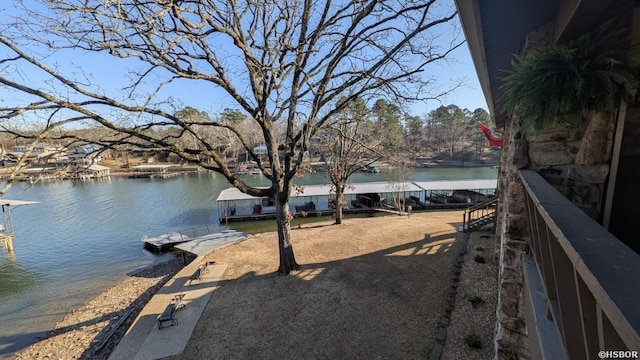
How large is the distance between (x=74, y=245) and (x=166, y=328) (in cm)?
1401

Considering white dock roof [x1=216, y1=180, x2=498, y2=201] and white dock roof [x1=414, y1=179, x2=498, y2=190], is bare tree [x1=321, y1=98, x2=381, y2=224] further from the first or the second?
white dock roof [x1=414, y1=179, x2=498, y2=190]

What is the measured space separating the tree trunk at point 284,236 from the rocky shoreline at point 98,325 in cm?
451

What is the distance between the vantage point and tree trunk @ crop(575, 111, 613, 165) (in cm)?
219

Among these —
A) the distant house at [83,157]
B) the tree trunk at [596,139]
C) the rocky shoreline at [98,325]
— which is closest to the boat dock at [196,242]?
the rocky shoreline at [98,325]

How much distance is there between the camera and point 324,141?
1507 cm

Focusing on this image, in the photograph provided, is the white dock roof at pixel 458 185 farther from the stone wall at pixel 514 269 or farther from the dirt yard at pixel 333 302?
the stone wall at pixel 514 269

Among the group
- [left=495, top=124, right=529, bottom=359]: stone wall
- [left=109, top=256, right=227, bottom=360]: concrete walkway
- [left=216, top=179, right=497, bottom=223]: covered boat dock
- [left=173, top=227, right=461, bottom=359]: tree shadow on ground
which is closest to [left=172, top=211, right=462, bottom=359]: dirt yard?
[left=173, top=227, right=461, bottom=359]: tree shadow on ground

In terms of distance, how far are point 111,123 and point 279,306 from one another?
5.62 meters

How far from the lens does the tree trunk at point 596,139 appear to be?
2.19 m

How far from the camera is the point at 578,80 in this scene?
6.33 feet

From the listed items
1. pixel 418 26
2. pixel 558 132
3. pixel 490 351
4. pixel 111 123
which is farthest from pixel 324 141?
pixel 558 132

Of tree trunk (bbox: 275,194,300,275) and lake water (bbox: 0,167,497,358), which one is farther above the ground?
tree trunk (bbox: 275,194,300,275)

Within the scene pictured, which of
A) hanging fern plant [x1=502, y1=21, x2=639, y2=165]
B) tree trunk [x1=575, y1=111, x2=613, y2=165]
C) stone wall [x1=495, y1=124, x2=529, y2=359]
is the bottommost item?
stone wall [x1=495, y1=124, x2=529, y2=359]

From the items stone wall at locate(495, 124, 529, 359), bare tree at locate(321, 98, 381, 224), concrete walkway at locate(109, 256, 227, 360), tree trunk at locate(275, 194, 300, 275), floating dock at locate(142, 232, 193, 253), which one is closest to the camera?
stone wall at locate(495, 124, 529, 359)
